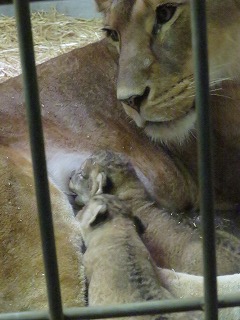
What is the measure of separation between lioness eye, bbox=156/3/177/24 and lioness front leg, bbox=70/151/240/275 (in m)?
0.49

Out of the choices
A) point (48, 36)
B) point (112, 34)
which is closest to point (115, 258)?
point (112, 34)

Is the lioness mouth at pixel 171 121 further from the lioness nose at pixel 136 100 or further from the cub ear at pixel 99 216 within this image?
the cub ear at pixel 99 216

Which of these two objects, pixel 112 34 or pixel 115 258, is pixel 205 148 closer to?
pixel 115 258

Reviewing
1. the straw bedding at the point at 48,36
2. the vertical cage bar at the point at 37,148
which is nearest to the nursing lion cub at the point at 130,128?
the vertical cage bar at the point at 37,148

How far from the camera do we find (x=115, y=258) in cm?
179

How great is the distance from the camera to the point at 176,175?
2.54m

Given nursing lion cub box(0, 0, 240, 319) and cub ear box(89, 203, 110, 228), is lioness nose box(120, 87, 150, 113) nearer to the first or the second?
nursing lion cub box(0, 0, 240, 319)

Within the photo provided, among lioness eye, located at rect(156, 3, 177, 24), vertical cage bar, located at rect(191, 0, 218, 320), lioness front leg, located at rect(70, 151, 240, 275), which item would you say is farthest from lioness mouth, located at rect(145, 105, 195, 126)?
vertical cage bar, located at rect(191, 0, 218, 320)

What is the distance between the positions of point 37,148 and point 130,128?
166 centimetres

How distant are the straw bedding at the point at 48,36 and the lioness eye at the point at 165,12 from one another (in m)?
1.89

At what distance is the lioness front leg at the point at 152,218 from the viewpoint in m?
2.09

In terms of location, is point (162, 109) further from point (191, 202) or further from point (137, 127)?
point (191, 202)

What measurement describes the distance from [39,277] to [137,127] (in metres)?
0.87

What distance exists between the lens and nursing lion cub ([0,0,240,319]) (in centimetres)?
193
